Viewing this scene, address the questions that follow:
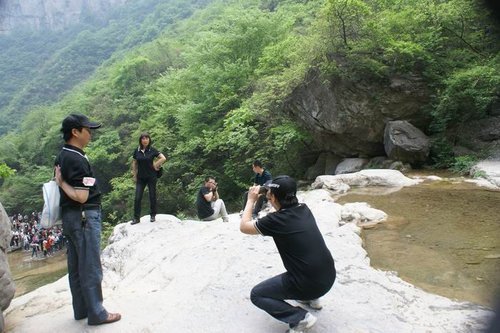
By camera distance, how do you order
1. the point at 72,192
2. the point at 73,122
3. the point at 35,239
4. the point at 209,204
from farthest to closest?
the point at 35,239 → the point at 209,204 → the point at 73,122 → the point at 72,192

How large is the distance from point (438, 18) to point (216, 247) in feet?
38.6

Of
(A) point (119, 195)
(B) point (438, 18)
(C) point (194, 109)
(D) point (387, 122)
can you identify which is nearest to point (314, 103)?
(D) point (387, 122)

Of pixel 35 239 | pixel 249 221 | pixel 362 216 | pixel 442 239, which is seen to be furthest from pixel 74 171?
pixel 35 239

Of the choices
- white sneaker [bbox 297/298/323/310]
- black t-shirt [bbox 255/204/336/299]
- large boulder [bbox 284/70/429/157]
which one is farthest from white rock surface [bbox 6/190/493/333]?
large boulder [bbox 284/70/429/157]

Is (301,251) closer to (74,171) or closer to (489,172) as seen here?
(74,171)

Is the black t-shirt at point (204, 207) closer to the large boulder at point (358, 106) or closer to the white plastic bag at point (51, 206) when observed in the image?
the white plastic bag at point (51, 206)

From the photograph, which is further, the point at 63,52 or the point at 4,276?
the point at 63,52

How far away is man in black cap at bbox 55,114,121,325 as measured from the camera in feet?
11.6

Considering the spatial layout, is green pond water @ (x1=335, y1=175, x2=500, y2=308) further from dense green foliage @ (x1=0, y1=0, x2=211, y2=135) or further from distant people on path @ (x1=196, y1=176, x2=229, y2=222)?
dense green foliage @ (x1=0, y1=0, x2=211, y2=135)

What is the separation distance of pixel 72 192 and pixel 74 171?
0.19m

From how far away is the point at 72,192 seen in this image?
3516mm

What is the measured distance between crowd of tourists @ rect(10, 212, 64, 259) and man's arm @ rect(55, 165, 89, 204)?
2066 centimetres

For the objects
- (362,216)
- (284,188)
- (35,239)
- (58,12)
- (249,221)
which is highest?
(58,12)

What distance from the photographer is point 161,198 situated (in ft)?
61.0
